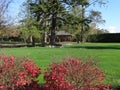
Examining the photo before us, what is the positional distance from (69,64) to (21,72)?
50.1 inches

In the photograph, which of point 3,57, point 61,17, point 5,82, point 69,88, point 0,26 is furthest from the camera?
point 61,17

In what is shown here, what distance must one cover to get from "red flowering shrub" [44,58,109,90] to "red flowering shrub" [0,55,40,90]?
72cm

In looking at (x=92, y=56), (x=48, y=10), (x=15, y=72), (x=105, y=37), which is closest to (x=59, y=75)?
(x=15, y=72)

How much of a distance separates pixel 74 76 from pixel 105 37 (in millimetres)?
90684

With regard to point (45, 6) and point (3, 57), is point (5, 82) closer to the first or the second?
point (3, 57)

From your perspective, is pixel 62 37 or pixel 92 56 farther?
pixel 62 37

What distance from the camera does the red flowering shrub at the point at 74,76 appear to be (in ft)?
28.2

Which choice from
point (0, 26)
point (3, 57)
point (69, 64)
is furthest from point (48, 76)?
point (0, 26)

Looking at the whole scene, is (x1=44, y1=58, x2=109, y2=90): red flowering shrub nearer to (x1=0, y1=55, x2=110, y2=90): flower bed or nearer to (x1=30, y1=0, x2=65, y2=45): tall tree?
(x1=0, y1=55, x2=110, y2=90): flower bed

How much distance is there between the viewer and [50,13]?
224 ft

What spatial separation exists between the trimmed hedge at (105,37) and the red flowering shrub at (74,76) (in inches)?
3492

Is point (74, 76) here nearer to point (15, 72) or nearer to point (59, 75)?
point (59, 75)

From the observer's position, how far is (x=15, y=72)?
30.1 feet

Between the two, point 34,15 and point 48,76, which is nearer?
point 48,76
